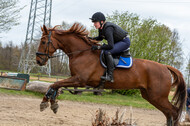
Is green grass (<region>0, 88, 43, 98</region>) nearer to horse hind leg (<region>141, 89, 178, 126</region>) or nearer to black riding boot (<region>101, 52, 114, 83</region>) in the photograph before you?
black riding boot (<region>101, 52, 114, 83</region>)

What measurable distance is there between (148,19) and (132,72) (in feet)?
54.9

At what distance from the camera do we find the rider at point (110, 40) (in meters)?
4.93

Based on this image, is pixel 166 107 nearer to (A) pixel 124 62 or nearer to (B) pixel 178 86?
(B) pixel 178 86

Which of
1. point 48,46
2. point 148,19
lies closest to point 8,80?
point 48,46

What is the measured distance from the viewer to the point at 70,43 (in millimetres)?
5398

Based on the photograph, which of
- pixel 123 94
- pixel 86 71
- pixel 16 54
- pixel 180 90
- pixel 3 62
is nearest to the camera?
pixel 86 71

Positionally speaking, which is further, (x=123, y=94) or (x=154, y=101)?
(x=123, y=94)

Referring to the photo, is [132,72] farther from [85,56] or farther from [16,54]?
[16,54]

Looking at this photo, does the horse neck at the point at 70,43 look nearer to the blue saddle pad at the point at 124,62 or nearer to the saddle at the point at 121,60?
the saddle at the point at 121,60

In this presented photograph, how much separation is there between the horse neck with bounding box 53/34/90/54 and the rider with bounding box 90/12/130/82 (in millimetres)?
360

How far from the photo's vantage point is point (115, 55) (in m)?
5.24

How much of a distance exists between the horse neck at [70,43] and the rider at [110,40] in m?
0.36

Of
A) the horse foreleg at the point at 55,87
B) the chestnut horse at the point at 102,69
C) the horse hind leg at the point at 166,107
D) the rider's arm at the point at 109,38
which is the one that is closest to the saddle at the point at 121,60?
the chestnut horse at the point at 102,69

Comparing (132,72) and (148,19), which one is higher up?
(148,19)
